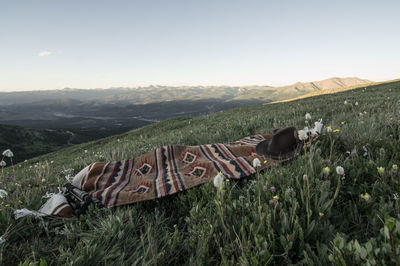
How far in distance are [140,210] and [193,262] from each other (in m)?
1.03

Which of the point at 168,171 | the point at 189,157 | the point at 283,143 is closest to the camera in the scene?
the point at 283,143

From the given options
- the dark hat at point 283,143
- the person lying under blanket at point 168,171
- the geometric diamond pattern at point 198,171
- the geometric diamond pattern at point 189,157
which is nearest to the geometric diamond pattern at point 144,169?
the person lying under blanket at point 168,171

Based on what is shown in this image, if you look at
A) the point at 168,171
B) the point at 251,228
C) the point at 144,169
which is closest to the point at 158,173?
the point at 168,171

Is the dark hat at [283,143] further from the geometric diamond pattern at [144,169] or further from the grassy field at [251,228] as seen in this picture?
the geometric diamond pattern at [144,169]

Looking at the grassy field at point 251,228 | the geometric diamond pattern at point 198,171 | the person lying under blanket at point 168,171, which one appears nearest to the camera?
the grassy field at point 251,228

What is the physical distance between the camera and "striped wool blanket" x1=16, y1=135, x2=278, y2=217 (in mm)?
Answer: 2584

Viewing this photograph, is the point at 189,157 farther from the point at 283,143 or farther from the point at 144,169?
the point at 283,143

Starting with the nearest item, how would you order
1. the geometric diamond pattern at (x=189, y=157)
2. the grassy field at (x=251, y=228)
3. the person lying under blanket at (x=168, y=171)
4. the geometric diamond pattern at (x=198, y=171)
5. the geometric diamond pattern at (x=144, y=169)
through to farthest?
the grassy field at (x=251, y=228) < the person lying under blanket at (x=168, y=171) < the geometric diamond pattern at (x=198, y=171) < the geometric diamond pattern at (x=144, y=169) < the geometric diamond pattern at (x=189, y=157)

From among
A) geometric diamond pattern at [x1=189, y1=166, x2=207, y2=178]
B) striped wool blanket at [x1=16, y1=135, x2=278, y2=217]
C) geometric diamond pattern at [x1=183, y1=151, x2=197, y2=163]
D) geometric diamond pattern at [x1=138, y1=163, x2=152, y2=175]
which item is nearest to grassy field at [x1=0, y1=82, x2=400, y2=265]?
striped wool blanket at [x1=16, y1=135, x2=278, y2=217]

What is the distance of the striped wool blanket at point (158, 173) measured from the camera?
8.48 ft

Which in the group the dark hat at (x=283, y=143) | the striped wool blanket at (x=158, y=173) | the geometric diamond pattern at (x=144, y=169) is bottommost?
the geometric diamond pattern at (x=144, y=169)

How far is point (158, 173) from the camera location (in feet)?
11.7

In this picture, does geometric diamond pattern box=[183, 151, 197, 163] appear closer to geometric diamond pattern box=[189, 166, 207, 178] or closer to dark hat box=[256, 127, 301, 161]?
geometric diamond pattern box=[189, 166, 207, 178]

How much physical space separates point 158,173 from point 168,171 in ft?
0.58
